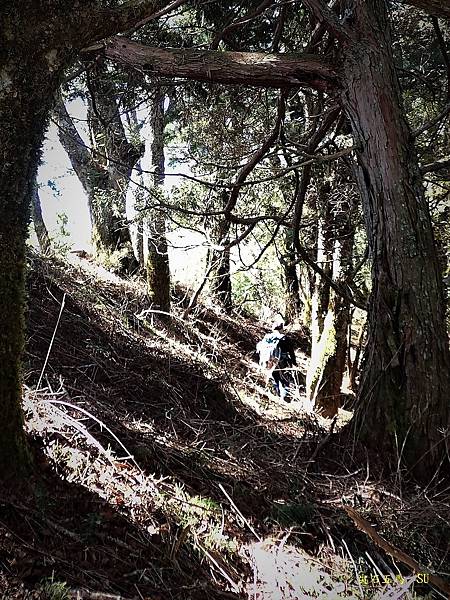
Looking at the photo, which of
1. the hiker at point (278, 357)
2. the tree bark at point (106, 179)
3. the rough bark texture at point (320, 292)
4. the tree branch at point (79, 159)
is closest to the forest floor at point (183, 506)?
the rough bark texture at point (320, 292)

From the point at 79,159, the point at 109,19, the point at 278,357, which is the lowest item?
the point at 278,357

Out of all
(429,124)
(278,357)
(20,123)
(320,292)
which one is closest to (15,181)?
(20,123)

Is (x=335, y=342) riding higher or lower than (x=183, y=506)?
higher

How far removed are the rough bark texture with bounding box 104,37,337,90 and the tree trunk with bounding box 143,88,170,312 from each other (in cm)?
453

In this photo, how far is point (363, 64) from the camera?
412cm

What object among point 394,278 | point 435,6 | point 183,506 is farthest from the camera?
point 394,278

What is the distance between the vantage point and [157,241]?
30.8 feet

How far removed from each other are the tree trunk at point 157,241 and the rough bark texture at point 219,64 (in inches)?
178

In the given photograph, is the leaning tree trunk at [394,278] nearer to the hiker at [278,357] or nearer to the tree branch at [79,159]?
the hiker at [278,357]

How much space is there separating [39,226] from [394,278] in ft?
35.3

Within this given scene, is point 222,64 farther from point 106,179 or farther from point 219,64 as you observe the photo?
point 106,179

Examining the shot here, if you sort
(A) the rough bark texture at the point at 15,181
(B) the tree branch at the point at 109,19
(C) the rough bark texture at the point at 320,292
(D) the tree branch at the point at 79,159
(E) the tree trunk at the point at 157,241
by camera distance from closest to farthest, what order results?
(A) the rough bark texture at the point at 15,181 < (B) the tree branch at the point at 109,19 < (C) the rough bark texture at the point at 320,292 < (E) the tree trunk at the point at 157,241 < (D) the tree branch at the point at 79,159

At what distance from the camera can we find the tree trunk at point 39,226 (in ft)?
28.6

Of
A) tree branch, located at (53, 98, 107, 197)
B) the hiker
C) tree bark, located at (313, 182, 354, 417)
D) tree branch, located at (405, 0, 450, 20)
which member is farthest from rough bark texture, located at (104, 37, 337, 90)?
tree branch, located at (53, 98, 107, 197)
